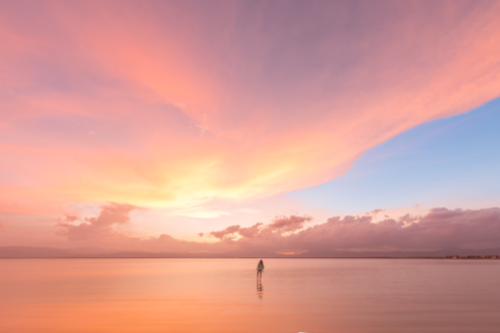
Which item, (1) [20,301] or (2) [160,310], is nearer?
(2) [160,310]

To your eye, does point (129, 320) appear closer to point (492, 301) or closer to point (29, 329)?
point (29, 329)

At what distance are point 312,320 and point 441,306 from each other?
12.2m

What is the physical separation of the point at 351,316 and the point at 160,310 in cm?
1312

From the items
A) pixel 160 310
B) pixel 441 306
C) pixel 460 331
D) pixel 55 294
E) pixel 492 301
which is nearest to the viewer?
pixel 460 331

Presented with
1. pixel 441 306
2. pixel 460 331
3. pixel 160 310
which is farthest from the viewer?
pixel 441 306

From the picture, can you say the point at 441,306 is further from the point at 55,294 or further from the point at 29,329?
the point at 55,294

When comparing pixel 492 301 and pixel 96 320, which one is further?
pixel 492 301

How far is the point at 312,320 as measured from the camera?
19203mm

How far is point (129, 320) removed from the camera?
19438 mm

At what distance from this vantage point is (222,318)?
64.9 ft

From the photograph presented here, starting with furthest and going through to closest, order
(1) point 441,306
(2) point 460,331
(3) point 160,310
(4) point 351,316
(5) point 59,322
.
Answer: (1) point 441,306 < (3) point 160,310 < (4) point 351,316 < (5) point 59,322 < (2) point 460,331

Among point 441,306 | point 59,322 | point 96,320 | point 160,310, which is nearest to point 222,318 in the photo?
point 160,310

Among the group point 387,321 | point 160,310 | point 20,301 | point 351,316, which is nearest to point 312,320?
point 351,316

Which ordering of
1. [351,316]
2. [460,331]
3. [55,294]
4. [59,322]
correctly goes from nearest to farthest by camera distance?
1. [460,331]
2. [59,322]
3. [351,316]
4. [55,294]
